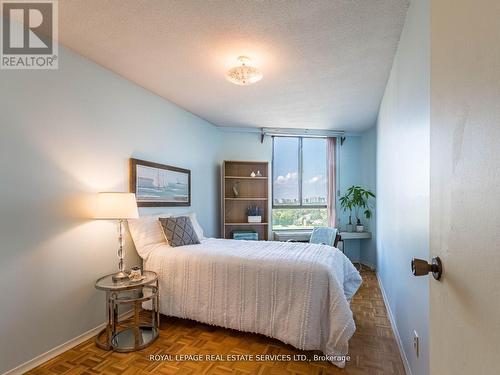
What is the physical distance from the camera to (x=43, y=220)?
2148 mm

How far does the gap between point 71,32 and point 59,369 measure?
2.56 m

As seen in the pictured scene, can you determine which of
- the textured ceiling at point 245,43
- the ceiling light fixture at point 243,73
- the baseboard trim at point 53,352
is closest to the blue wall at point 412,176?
the textured ceiling at point 245,43

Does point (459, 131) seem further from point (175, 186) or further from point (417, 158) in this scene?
point (175, 186)

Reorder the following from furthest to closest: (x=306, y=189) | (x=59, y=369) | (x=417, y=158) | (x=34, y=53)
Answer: (x=306, y=189) → (x=34, y=53) → (x=59, y=369) → (x=417, y=158)

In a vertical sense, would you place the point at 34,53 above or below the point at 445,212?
above

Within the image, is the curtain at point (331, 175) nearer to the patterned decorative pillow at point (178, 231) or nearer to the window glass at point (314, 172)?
the window glass at point (314, 172)

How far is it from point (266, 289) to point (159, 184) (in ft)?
6.19

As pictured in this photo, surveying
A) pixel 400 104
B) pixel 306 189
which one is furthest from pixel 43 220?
pixel 306 189

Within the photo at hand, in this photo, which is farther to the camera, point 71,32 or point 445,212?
point 71,32

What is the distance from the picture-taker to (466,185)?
1.97 ft

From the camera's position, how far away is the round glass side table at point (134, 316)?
89.5 inches

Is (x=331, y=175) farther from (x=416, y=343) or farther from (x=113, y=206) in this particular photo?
(x=113, y=206)

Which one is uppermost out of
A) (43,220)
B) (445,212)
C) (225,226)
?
(445,212)

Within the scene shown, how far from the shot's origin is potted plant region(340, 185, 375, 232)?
4824mm
